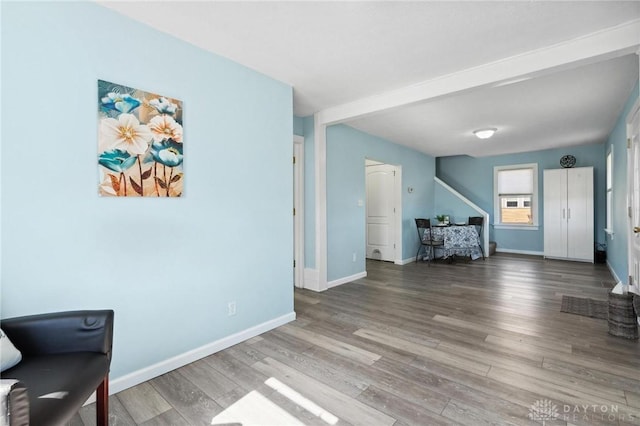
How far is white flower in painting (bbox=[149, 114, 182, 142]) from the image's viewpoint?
7.11 feet

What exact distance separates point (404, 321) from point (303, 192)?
2.17m

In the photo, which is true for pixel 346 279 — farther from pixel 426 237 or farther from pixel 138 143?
pixel 138 143

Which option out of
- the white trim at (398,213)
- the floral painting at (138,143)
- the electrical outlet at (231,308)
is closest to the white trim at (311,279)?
the electrical outlet at (231,308)

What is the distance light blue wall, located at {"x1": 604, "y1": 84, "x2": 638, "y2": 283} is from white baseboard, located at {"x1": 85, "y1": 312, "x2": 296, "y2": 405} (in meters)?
4.40

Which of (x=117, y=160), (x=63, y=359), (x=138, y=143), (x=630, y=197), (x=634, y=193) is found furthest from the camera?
(x=630, y=197)

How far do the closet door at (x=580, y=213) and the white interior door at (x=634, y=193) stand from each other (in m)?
3.19

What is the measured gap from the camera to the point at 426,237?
260 inches

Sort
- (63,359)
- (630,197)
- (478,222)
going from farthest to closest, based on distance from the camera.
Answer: (478,222)
(630,197)
(63,359)

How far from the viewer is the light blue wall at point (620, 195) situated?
152 inches

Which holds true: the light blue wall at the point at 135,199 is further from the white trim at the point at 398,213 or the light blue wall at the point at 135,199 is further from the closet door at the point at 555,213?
the closet door at the point at 555,213

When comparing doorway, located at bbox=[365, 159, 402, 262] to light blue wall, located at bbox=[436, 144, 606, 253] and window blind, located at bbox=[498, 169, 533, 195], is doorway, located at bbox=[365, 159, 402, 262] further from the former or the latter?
window blind, located at bbox=[498, 169, 533, 195]

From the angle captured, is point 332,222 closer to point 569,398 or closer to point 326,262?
point 326,262

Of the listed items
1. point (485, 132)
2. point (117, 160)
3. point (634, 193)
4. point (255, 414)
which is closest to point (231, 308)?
point (255, 414)

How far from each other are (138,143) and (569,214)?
7.79 meters
